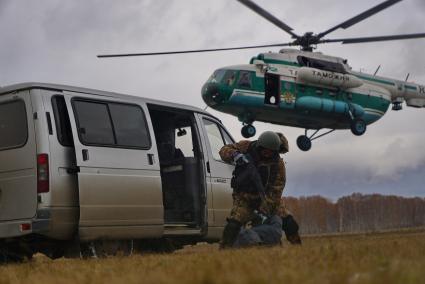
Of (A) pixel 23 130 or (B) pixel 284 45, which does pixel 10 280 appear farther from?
(B) pixel 284 45

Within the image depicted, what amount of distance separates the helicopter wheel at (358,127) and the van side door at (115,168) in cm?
1862

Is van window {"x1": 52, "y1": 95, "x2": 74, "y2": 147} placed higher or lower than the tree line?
higher

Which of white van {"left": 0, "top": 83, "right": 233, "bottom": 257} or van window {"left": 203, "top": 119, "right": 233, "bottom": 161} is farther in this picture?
van window {"left": 203, "top": 119, "right": 233, "bottom": 161}

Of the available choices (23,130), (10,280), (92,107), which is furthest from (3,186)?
(10,280)

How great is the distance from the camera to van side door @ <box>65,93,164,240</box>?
291 inches

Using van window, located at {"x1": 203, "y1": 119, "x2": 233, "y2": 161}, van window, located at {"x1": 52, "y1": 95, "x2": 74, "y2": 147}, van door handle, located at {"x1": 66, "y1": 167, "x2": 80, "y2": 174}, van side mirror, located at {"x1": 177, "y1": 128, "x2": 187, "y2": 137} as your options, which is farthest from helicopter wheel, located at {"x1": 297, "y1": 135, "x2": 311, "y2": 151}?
van door handle, located at {"x1": 66, "y1": 167, "x2": 80, "y2": 174}

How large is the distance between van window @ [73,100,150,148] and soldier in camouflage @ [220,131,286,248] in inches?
44.4

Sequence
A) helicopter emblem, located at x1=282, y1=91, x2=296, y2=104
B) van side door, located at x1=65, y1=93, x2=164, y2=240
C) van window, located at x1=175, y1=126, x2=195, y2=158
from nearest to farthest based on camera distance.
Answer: van side door, located at x1=65, y1=93, x2=164, y2=240 → van window, located at x1=175, y1=126, x2=195, y2=158 → helicopter emblem, located at x1=282, y1=91, x2=296, y2=104

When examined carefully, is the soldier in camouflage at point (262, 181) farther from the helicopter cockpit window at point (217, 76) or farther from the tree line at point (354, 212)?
the tree line at point (354, 212)

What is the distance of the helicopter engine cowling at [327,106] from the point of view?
938 inches

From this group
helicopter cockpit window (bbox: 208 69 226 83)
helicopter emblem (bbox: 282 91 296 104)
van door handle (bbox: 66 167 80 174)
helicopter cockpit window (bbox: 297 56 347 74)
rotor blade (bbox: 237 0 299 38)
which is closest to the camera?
van door handle (bbox: 66 167 80 174)

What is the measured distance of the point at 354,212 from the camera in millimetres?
141750

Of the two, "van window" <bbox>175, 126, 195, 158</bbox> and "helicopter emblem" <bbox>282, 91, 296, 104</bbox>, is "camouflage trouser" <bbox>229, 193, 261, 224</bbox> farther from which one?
"helicopter emblem" <bbox>282, 91, 296, 104</bbox>

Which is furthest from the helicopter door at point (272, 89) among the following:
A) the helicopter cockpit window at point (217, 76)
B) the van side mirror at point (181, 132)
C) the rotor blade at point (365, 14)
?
the van side mirror at point (181, 132)
